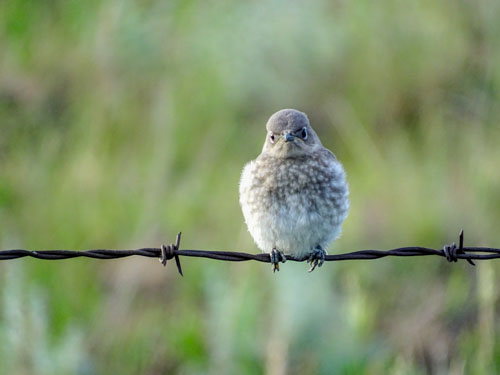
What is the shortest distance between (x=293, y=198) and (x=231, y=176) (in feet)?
15.7

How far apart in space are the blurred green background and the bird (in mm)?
1141

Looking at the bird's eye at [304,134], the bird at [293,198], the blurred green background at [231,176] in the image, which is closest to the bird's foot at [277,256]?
the bird at [293,198]

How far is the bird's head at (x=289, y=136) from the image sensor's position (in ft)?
20.6

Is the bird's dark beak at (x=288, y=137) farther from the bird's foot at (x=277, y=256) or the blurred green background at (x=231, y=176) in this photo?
the blurred green background at (x=231, y=176)

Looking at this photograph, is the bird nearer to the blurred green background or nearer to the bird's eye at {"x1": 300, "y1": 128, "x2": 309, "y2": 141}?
the bird's eye at {"x1": 300, "y1": 128, "x2": 309, "y2": 141}

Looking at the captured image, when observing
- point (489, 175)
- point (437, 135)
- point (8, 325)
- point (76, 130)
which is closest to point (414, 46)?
point (437, 135)

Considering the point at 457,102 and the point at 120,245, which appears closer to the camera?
the point at 120,245

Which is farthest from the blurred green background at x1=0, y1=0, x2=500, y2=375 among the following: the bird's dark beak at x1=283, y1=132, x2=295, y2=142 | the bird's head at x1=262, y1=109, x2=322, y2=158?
the bird's dark beak at x1=283, y1=132, x2=295, y2=142

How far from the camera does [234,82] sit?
12.4 metres

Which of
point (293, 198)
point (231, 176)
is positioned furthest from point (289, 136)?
point (231, 176)

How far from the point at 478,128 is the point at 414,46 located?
1909 millimetres

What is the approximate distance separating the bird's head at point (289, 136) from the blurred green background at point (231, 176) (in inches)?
51.5

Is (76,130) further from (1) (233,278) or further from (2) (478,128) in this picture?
(2) (478,128)

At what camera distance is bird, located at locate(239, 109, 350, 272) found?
19.7 ft
